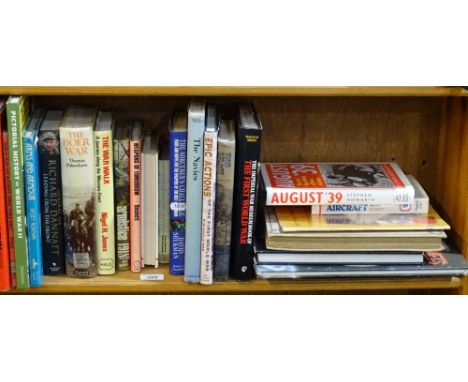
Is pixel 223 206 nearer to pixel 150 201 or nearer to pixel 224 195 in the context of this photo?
pixel 224 195

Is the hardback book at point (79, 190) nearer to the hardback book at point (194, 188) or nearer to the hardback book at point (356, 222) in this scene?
the hardback book at point (194, 188)

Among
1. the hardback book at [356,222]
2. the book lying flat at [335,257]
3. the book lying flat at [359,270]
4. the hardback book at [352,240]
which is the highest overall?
the hardback book at [356,222]

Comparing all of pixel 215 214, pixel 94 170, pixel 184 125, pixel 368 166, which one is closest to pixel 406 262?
pixel 368 166

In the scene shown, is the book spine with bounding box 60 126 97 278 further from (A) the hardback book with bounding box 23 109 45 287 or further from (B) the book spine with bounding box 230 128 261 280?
(B) the book spine with bounding box 230 128 261 280

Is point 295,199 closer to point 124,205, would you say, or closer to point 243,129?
point 243,129

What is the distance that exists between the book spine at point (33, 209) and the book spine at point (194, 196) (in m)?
0.34

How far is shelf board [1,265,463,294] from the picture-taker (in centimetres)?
213

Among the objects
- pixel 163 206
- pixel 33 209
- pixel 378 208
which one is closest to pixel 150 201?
pixel 163 206

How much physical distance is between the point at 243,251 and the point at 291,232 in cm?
12

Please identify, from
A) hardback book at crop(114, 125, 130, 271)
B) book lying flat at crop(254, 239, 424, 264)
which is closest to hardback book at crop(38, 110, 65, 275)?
hardback book at crop(114, 125, 130, 271)

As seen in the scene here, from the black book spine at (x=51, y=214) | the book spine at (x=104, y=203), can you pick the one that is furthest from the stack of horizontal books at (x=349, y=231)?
the black book spine at (x=51, y=214)

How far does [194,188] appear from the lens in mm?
2051

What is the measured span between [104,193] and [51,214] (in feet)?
0.43

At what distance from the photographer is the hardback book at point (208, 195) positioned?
6.56 feet
